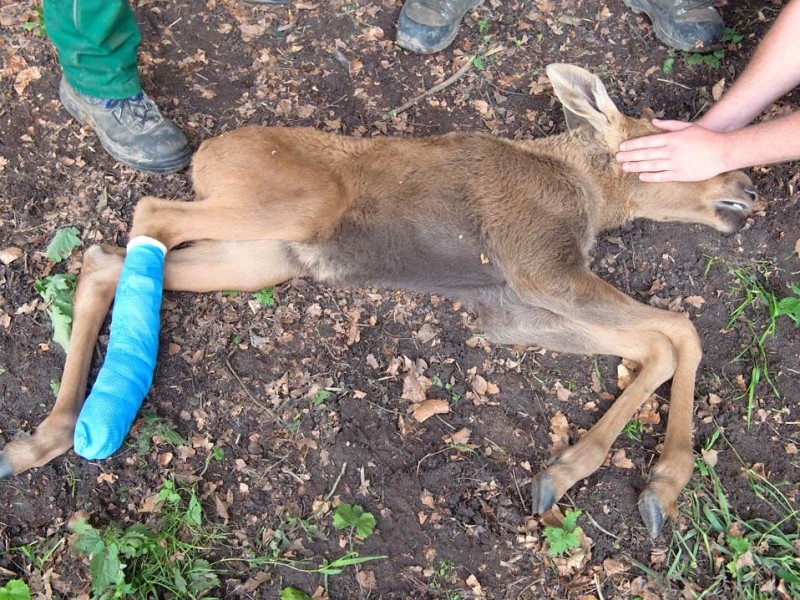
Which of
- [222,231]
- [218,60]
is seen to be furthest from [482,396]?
[218,60]

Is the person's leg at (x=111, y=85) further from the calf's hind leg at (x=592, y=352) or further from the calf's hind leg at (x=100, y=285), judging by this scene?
the calf's hind leg at (x=592, y=352)

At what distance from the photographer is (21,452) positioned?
372 centimetres

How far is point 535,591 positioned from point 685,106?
12.9 ft

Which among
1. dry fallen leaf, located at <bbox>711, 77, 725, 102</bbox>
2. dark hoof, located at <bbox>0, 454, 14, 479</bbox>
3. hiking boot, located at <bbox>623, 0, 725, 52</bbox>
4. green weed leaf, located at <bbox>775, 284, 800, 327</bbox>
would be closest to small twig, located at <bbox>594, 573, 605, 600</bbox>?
green weed leaf, located at <bbox>775, 284, 800, 327</bbox>

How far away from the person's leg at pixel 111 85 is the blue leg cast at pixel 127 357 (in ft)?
2.99

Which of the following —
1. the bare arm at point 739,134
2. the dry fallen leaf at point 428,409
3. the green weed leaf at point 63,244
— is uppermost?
the bare arm at point 739,134

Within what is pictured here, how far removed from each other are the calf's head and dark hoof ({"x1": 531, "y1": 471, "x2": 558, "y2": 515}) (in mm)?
1998

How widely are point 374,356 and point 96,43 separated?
266 cm

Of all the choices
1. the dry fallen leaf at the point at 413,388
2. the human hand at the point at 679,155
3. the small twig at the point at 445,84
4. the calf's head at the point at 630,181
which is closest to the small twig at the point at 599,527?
the dry fallen leaf at the point at 413,388

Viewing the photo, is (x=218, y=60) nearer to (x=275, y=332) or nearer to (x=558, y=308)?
(x=275, y=332)

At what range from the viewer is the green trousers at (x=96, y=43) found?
13.3 ft

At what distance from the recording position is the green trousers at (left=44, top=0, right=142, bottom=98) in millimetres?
4051

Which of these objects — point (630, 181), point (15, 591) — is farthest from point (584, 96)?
point (15, 591)

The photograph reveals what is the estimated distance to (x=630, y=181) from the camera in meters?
4.57
